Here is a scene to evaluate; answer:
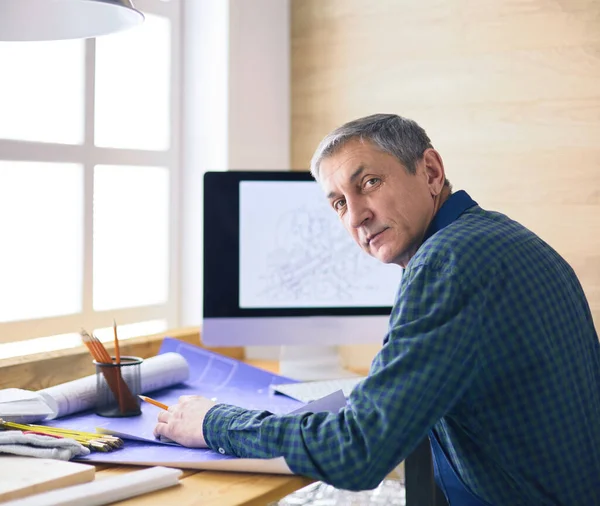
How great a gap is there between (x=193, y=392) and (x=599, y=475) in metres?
0.95

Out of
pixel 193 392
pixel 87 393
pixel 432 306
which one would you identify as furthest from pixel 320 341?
pixel 432 306

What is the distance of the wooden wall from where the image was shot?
2.50m

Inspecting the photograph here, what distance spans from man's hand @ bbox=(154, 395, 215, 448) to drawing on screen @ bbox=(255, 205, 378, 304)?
2.48ft

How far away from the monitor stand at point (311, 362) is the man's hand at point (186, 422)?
29.9 inches

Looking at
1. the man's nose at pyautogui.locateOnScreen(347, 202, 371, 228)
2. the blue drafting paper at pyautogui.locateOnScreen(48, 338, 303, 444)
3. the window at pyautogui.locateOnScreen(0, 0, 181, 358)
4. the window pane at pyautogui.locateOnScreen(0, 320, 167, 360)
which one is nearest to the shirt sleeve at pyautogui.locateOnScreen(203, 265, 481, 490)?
the man's nose at pyautogui.locateOnScreen(347, 202, 371, 228)

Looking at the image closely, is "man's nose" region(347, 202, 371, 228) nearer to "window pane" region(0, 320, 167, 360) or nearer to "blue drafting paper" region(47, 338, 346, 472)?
"blue drafting paper" region(47, 338, 346, 472)

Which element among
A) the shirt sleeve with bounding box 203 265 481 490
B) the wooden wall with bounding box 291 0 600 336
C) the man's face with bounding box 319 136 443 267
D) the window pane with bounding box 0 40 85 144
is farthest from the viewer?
the wooden wall with bounding box 291 0 600 336

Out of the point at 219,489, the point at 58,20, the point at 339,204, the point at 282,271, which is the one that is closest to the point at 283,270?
the point at 282,271

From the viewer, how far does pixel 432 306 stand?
47.0 inches

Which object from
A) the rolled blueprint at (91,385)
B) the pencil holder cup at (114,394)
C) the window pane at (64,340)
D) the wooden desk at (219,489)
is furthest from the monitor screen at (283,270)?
the wooden desk at (219,489)

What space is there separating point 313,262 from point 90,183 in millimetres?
767

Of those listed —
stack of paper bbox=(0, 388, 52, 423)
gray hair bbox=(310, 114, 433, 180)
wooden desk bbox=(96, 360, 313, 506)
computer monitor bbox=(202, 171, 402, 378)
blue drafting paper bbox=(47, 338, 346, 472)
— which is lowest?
wooden desk bbox=(96, 360, 313, 506)

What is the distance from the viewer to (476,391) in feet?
Result: 4.16

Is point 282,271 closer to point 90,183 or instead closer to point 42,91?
point 90,183
